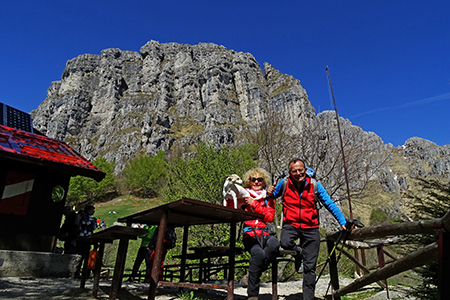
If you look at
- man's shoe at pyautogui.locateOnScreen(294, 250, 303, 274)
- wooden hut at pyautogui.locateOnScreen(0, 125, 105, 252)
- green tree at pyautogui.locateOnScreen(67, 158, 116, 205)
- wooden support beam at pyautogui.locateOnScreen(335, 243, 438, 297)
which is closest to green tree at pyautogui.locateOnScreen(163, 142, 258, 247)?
wooden hut at pyautogui.locateOnScreen(0, 125, 105, 252)

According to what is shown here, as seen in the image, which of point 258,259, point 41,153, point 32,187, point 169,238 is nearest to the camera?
point 258,259

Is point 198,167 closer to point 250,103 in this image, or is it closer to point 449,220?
point 449,220

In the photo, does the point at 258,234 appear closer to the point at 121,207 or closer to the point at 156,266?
the point at 156,266

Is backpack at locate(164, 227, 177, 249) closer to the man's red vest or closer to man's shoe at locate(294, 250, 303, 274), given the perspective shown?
man's shoe at locate(294, 250, 303, 274)

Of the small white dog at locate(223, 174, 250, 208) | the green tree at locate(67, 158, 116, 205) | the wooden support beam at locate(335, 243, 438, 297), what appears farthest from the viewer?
the green tree at locate(67, 158, 116, 205)

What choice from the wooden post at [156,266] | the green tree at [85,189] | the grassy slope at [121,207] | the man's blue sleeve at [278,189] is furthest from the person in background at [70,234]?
the green tree at [85,189]

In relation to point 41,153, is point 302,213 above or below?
below

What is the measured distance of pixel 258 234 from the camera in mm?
3785

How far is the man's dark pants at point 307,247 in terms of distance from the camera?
11.4 feet

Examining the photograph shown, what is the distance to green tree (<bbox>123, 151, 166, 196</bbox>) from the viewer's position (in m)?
48.8

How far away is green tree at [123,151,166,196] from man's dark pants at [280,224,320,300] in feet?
145

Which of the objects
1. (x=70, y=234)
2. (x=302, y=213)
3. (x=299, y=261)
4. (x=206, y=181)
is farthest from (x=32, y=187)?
(x=302, y=213)

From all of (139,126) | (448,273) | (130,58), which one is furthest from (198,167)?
(130,58)

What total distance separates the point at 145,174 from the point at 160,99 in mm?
47866
